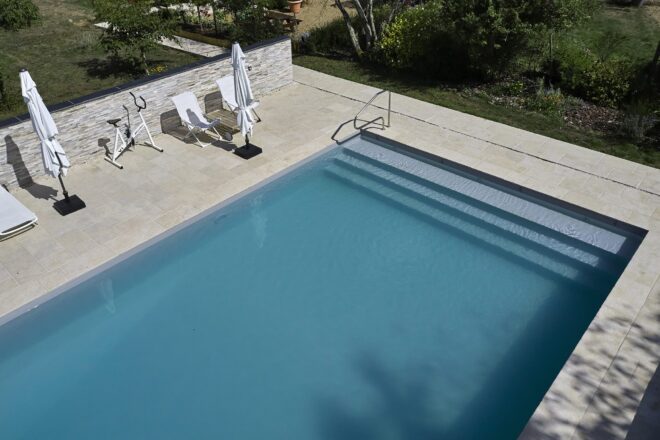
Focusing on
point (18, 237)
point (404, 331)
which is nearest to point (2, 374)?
point (18, 237)

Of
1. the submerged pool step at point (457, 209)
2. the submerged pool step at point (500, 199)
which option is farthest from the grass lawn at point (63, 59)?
the submerged pool step at point (500, 199)

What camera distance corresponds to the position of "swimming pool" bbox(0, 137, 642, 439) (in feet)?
21.4

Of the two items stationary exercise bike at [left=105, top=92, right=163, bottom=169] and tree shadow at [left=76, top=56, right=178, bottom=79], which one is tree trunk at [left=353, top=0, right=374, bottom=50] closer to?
tree shadow at [left=76, top=56, right=178, bottom=79]

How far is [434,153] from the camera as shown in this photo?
1092 centimetres

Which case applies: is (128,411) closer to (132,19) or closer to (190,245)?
(190,245)

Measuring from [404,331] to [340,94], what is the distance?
26.5 feet

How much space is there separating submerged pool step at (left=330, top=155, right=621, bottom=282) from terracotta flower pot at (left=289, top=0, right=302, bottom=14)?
12008 millimetres

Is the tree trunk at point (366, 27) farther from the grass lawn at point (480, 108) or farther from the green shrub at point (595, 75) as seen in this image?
the green shrub at point (595, 75)

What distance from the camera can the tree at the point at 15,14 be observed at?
19141mm

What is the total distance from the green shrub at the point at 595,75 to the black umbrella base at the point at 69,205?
12.0 meters

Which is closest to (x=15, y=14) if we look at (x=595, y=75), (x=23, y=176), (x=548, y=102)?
(x=23, y=176)

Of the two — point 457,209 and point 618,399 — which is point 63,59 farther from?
point 618,399

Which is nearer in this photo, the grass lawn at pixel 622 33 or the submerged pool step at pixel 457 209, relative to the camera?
the submerged pool step at pixel 457 209

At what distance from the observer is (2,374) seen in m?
7.04
